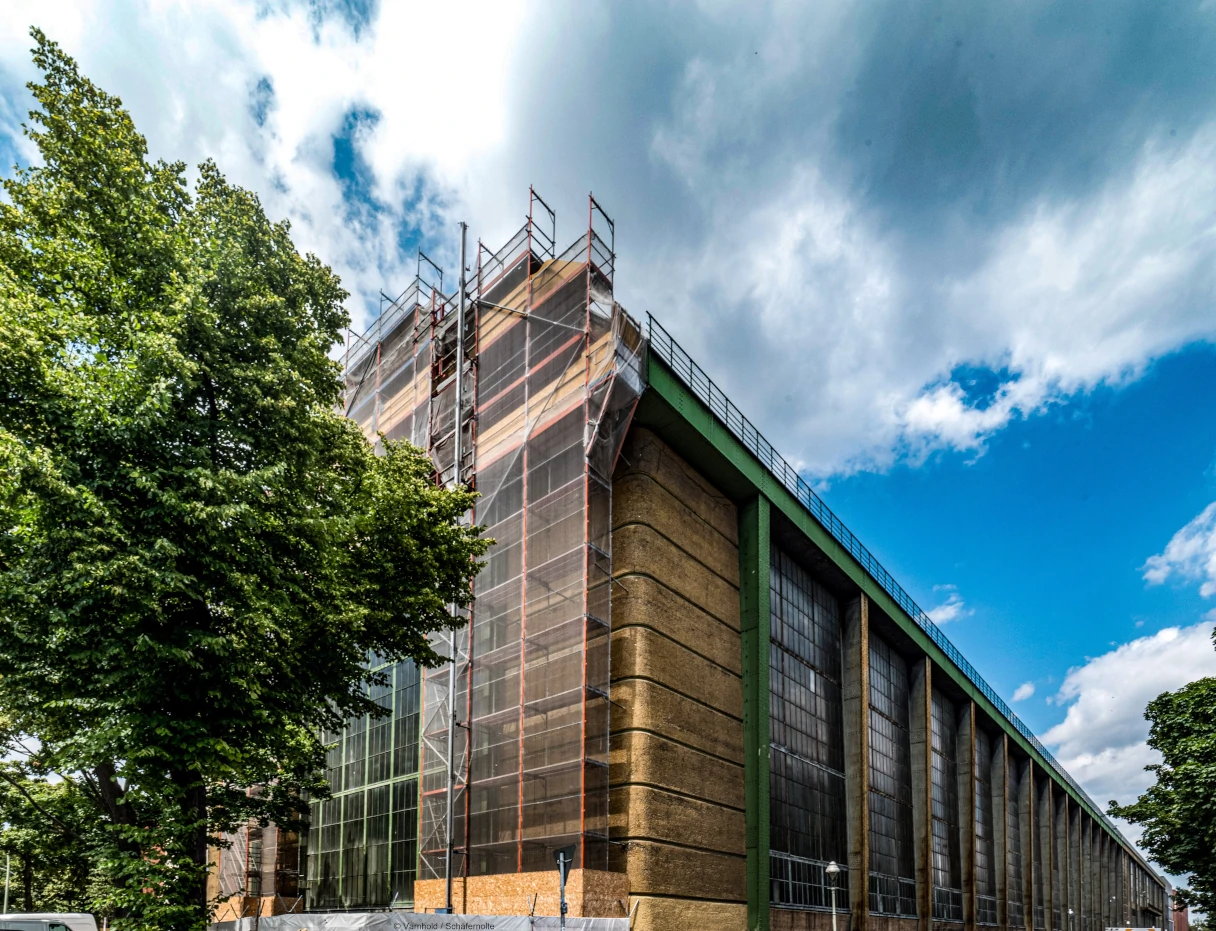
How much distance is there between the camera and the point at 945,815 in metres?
50.5

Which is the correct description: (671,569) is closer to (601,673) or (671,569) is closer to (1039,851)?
(601,673)

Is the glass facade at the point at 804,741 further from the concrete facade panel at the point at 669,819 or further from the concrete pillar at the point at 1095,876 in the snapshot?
the concrete pillar at the point at 1095,876

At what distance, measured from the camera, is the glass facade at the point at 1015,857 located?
6116 cm

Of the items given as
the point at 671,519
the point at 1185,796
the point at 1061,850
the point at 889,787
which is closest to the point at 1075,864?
the point at 1061,850

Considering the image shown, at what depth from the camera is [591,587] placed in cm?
2606

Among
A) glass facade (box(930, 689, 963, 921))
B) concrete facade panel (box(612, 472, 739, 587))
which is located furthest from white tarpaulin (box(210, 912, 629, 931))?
glass facade (box(930, 689, 963, 921))

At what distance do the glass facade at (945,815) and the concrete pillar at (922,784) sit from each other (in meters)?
1.37

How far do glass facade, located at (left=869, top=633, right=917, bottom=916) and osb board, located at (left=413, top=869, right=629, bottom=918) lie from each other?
731 inches

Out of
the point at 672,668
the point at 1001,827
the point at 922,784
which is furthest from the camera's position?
the point at 1001,827

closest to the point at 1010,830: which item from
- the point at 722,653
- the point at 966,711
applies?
the point at 966,711

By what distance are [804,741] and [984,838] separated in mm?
30849

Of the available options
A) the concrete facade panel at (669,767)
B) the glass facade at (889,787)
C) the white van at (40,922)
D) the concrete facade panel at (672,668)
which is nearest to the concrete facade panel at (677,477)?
the concrete facade panel at (672,668)

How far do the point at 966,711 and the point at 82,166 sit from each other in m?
56.5

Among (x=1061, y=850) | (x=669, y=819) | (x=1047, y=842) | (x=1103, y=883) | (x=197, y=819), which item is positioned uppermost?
(x=197, y=819)
